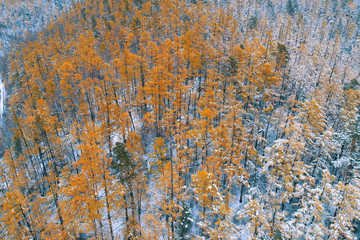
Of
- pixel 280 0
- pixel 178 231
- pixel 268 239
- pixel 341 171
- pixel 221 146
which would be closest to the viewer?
pixel 268 239

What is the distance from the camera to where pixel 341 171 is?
102 feet

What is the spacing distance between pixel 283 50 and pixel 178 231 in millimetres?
32786

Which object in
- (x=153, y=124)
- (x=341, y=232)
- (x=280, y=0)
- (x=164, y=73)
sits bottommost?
(x=341, y=232)

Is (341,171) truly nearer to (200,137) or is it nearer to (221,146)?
(221,146)

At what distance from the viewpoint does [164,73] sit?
32.2m

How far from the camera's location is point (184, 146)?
26.8 metres

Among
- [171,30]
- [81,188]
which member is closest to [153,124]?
[81,188]

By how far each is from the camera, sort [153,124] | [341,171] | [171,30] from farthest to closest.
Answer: [171,30] → [153,124] → [341,171]

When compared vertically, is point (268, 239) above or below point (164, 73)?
below

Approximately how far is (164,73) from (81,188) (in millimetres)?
18704

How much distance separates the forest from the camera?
21812 millimetres

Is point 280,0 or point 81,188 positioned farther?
point 280,0

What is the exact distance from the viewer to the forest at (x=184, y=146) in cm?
2181

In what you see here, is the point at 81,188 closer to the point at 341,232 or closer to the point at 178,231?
the point at 178,231
